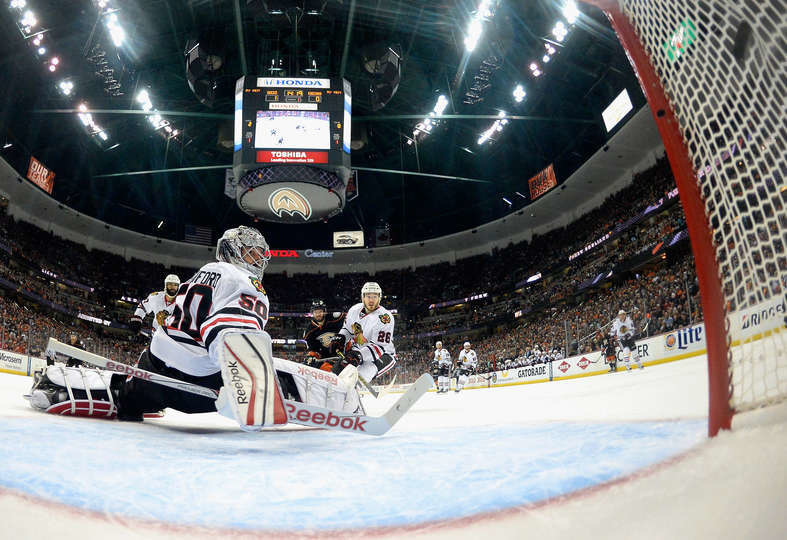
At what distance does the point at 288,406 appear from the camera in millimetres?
2137

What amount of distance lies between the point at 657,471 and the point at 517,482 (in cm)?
31

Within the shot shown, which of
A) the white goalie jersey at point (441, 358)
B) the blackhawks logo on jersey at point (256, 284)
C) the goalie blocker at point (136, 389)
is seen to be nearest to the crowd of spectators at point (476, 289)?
the white goalie jersey at point (441, 358)

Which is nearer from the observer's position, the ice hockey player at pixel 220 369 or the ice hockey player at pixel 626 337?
the ice hockey player at pixel 220 369

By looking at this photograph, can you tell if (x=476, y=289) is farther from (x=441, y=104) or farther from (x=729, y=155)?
(x=729, y=155)

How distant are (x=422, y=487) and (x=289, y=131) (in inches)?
437

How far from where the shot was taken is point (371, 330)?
5652 mm

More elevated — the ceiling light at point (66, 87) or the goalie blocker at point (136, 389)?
the ceiling light at point (66, 87)

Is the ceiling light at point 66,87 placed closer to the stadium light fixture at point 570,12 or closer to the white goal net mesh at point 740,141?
the stadium light fixture at point 570,12

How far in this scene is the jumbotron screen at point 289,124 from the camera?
37.5 feet

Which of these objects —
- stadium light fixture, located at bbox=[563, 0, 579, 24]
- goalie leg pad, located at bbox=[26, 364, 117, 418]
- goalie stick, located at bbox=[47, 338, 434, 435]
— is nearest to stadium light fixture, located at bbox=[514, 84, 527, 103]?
stadium light fixture, located at bbox=[563, 0, 579, 24]

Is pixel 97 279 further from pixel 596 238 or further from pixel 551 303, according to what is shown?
pixel 596 238

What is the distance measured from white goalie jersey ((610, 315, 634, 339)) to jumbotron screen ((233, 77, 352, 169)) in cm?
674

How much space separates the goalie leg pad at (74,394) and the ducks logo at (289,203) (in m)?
9.99

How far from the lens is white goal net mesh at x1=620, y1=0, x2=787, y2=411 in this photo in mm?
1189
